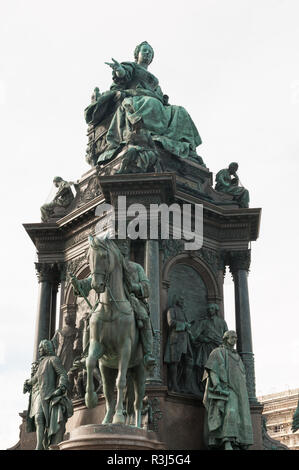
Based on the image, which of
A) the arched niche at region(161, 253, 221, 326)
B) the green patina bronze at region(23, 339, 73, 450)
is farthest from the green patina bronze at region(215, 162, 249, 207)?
the green patina bronze at region(23, 339, 73, 450)

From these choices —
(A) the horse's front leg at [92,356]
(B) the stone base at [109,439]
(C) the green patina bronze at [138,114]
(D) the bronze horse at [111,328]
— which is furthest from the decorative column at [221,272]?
(B) the stone base at [109,439]

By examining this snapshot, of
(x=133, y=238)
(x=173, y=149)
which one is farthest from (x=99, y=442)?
(x=173, y=149)

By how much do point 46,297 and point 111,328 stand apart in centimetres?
966

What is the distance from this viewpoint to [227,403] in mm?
15516

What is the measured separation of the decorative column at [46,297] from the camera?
69.9 feet

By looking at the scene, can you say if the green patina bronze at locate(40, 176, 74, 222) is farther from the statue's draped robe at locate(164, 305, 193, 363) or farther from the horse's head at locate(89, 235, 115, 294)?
the horse's head at locate(89, 235, 115, 294)

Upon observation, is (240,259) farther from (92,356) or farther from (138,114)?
(92,356)

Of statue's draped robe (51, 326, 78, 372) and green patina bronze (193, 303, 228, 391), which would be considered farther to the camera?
statue's draped robe (51, 326, 78, 372)

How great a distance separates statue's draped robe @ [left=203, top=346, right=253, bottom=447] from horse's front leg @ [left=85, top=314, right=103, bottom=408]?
4203mm

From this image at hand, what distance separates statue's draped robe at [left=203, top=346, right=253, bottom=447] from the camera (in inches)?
602

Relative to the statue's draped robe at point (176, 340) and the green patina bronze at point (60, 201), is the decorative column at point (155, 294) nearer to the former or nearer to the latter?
the statue's draped robe at point (176, 340)

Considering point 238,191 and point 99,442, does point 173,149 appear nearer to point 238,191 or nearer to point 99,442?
point 238,191

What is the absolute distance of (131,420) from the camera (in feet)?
43.1

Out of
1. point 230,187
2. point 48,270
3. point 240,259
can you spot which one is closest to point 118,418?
point 240,259
